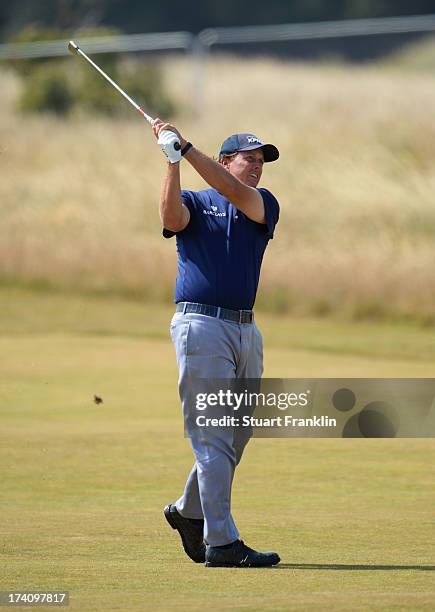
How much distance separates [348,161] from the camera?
94.3 ft

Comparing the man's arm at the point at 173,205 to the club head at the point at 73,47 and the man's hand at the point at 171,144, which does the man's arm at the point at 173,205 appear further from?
the club head at the point at 73,47

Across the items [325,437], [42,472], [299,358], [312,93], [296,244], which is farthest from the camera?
[312,93]

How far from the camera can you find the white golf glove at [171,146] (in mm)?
6223

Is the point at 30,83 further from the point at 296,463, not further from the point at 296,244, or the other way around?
the point at 296,463

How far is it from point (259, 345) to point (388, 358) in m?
9.40

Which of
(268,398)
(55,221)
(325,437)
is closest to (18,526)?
(268,398)

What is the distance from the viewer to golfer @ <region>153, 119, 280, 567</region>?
6.35 metres

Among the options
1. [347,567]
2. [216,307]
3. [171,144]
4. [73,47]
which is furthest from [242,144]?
[347,567]

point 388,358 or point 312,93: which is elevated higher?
point 312,93

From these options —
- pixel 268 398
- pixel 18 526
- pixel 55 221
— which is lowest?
pixel 18 526

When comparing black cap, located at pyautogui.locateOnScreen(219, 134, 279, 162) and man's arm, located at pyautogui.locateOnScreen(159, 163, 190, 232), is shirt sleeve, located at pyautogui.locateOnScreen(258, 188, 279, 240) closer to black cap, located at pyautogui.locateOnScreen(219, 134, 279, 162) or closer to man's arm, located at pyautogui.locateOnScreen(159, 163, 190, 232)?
black cap, located at pyautogui.locateOnScreen(219, 134, 279, 162)

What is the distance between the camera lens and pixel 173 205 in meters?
6.31

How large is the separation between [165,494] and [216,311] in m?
2.40

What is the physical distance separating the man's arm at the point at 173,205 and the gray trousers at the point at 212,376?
411mm
